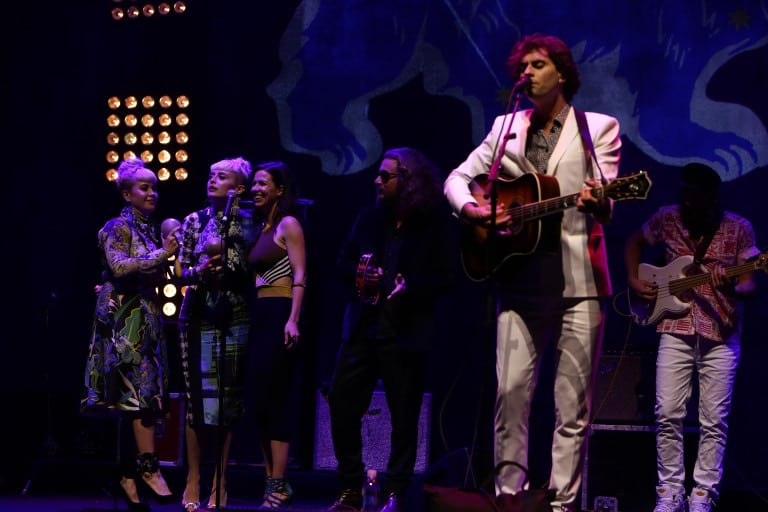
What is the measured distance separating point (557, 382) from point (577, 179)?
2.73 feet

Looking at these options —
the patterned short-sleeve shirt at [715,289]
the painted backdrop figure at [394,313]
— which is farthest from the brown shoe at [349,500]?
the patterned short-sleeve shirt at [715,289]

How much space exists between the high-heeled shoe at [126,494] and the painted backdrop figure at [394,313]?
3.73ft

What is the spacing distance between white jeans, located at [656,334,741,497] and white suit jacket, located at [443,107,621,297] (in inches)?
80.8

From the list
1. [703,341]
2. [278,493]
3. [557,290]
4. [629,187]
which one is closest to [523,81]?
[629,187]

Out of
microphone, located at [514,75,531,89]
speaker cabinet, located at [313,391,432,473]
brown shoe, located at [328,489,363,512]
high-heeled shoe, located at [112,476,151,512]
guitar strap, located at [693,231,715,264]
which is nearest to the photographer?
microphone, located at [514,75,531,89]

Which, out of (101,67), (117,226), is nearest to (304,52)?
(101,67)

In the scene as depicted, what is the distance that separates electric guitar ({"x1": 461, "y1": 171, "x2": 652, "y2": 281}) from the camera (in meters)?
3.84

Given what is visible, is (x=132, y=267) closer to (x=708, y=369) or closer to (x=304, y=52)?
(x=304, y=52)

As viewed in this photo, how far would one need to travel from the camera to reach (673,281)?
5.87 metres

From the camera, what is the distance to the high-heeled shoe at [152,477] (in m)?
5.82

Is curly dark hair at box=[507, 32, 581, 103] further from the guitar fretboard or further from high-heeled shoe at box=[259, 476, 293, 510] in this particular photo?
high-heeled shoe at box=[259, 476, 293, 510]

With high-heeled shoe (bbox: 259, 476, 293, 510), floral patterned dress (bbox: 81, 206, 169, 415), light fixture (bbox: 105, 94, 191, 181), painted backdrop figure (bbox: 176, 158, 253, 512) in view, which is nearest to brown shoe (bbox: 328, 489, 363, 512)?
high-heeled shoe (bbox: 259, 476, 293, 510)

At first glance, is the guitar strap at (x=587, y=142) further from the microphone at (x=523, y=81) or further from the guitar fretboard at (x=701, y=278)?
the guitar fretboard at (x=701, y=278)

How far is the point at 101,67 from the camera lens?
27.4 ft
